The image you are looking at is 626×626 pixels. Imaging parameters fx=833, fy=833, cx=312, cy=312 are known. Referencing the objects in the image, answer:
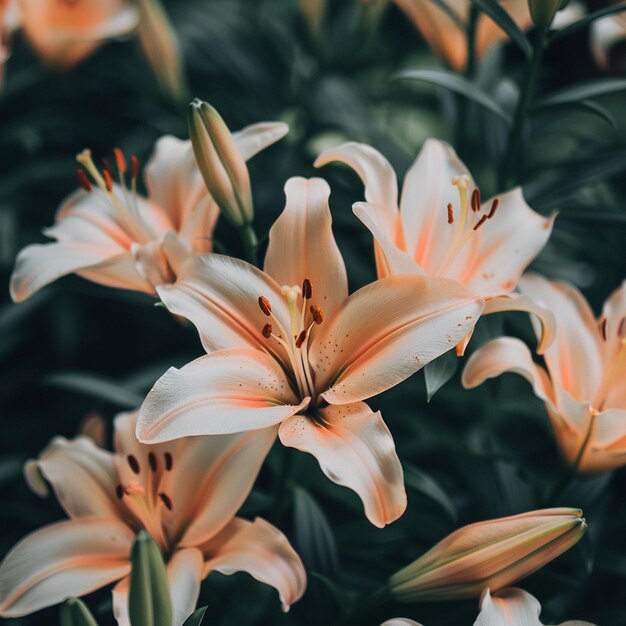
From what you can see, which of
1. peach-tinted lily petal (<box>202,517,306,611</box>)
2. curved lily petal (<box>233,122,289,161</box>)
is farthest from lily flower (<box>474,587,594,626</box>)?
curved lily petal (<box>233,122,289,161</box>)

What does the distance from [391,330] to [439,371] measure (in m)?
0.06

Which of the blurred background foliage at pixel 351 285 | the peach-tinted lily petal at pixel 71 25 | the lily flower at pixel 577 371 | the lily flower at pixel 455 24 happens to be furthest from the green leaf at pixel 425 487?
the peach-tinted lily petal at pixel 71 25

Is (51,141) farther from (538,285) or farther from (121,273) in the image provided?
(538,285)


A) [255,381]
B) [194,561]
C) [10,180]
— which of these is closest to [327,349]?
[255,381]

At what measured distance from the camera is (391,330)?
1.82ft

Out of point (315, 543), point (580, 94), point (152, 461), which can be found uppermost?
point (580, 94)

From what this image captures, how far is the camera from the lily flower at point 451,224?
23.6 inches

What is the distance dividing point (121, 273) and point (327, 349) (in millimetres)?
172

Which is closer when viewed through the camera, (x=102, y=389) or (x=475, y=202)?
(x=475, y=202)

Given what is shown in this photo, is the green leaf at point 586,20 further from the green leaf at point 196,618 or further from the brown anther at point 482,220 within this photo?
the green leaf at point 196,618

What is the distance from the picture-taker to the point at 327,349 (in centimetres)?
59

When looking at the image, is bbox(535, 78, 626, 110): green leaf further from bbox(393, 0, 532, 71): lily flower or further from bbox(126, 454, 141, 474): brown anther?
bbox(126, 454, 141, 474): brown anther

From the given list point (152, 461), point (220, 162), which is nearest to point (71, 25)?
point (220, 162)

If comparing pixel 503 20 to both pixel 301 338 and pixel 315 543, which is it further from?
pixel 315 543
